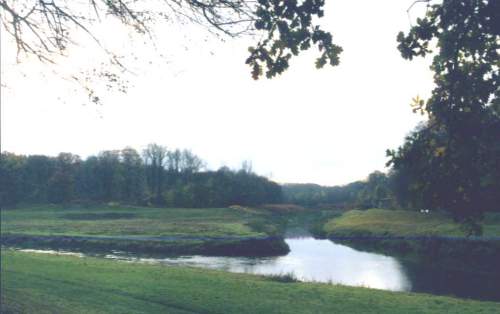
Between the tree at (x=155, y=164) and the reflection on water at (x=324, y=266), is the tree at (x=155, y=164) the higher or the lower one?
the higher one

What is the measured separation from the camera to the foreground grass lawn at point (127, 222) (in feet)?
166

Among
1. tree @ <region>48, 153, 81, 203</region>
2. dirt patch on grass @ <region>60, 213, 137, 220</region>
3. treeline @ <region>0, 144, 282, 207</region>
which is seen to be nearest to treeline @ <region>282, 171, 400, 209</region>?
treeline @ <region>0, 144, 282, 207</region>

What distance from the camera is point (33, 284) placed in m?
18.2

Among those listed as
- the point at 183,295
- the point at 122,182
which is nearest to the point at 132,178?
the point at 122,182

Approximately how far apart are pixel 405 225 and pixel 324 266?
25.9 metres

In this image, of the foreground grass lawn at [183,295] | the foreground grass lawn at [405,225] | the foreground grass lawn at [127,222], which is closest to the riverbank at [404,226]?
the foreground grass lawn at [405,225]

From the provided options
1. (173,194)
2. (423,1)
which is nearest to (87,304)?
(423,1)

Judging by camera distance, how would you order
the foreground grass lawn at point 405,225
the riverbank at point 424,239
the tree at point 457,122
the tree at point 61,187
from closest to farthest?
the tree at point 457,122 → the riverbank at point 424,239 → the foreground grass lawn at point 405,225 → the tree at point 61,187

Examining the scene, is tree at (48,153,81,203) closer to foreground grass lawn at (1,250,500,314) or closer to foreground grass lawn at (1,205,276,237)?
foreground grass lawn at (1,205,276,237)

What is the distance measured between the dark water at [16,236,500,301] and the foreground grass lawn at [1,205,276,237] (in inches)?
422

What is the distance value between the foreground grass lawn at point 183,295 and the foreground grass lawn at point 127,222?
25.7 metres

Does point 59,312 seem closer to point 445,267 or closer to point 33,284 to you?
point 33,284

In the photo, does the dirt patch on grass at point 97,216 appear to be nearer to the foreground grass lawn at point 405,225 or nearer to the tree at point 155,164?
the foreground grass lawn at point 405,225

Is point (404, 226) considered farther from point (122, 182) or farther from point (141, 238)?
point (122, 182)
